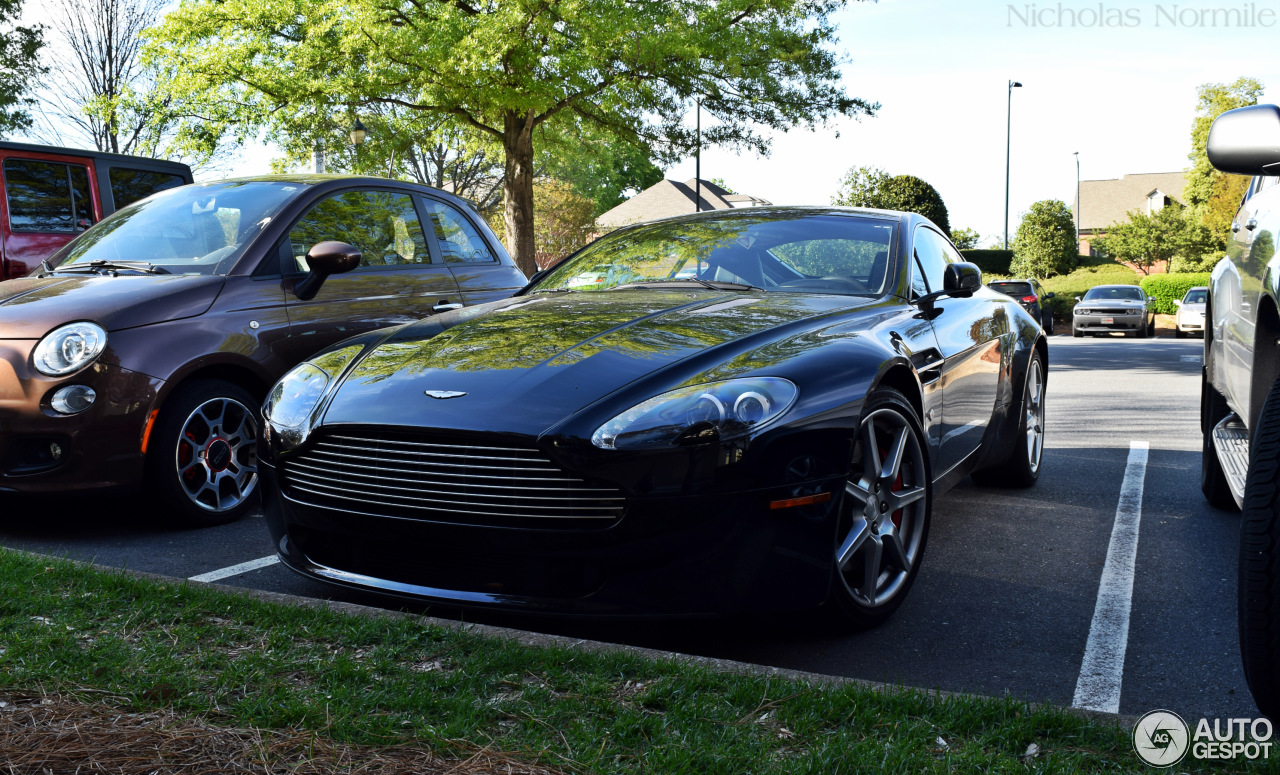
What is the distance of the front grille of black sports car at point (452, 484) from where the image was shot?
292cm

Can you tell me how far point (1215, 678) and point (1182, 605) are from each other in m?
0.77

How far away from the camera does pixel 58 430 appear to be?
4.35 meters

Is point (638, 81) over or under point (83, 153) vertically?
over

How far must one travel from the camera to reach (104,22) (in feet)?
97.4

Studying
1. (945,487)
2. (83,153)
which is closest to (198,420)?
(945,487)

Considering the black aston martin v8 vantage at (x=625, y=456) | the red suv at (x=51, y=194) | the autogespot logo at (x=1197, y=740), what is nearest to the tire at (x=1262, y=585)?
the autogespot logo at (x=1197, y=740)

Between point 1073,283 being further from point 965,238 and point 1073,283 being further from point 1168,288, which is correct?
point 965,238

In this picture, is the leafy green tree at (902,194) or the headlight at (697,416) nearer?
the headlight at (697,416)

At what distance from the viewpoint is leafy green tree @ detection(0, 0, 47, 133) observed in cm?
3061

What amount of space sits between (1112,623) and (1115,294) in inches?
1252

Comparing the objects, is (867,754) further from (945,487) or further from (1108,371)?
(1108,371)

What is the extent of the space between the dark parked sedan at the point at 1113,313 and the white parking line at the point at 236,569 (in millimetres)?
30884

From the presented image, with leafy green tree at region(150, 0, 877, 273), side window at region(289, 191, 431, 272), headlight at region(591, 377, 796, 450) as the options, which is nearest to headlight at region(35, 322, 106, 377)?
side window at region(289, 191, 431, 272)

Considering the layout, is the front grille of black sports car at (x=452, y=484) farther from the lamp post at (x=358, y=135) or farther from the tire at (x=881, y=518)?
the lamp post at (x=358, y=135)
